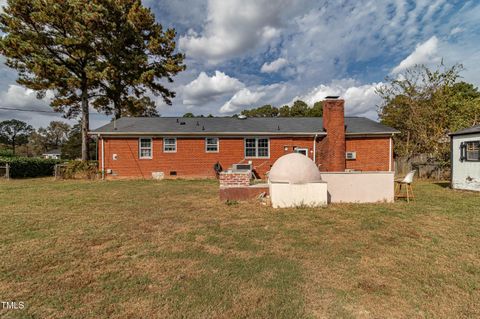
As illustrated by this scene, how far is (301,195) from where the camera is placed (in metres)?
7.15

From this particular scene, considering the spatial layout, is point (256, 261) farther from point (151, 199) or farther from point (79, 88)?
point (79, 88)

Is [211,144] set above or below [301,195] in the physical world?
above

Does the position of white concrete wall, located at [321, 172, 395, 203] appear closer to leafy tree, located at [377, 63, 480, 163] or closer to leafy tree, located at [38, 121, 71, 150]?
leafy tree, located at [377, 63, 480, 163]

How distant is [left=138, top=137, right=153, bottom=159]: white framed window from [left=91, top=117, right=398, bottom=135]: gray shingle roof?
0.60 m

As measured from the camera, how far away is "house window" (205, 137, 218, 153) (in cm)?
1571

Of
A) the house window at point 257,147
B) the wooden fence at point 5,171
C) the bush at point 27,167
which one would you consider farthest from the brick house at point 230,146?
the bush at point 27,167

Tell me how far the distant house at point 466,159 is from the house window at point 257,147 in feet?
31.2

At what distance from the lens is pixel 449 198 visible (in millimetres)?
8633

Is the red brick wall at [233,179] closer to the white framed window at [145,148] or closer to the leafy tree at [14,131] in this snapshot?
the white framed window at [145,148]

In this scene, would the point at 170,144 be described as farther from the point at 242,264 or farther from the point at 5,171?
the point at 242,264

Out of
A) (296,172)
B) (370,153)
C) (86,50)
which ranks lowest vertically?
(296,172)

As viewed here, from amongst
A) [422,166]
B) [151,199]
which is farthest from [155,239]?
[422,166]

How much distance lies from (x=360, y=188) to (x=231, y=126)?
10504mm

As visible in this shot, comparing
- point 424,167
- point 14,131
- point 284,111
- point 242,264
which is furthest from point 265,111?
point 14,131
